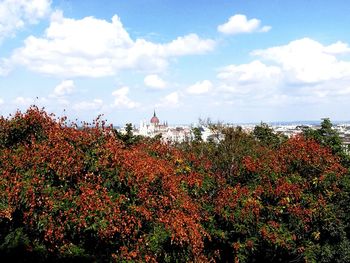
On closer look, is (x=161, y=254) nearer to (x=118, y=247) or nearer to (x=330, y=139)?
(x=118, y=247)

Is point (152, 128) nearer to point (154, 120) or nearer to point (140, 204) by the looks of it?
point (154, 120)

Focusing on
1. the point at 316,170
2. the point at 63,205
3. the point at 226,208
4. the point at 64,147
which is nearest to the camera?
the point at 63,205

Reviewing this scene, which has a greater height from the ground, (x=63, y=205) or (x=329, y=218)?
(x=63, y=205)

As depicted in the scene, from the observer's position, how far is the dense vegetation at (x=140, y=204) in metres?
11.8

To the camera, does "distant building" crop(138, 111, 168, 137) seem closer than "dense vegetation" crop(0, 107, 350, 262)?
No

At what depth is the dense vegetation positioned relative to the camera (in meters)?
11.8

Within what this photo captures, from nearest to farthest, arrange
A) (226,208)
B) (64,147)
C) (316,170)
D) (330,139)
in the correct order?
(64,147), (226,208), (316,170), (330,139)

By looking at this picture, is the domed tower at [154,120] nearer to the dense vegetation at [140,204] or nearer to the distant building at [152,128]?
the distant building at [152,128]

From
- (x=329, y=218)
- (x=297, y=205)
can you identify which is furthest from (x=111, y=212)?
(x=329, y=218)

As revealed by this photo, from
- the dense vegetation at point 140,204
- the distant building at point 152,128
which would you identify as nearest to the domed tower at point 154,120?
the distant building at point 152,128

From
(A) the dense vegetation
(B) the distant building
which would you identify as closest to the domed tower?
(B) the distant building

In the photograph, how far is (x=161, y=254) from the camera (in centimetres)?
1409

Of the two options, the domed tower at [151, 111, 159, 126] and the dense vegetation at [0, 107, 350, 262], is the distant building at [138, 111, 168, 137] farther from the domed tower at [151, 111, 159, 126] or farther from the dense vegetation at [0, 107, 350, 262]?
the dense vegetation at [0, 107, 350, 262]

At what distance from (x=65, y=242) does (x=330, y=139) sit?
27.4m
